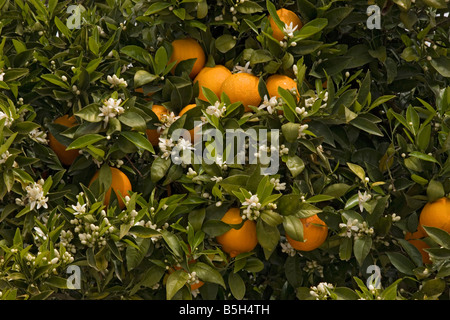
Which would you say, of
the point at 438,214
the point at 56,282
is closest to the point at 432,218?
A: the point at 438,214

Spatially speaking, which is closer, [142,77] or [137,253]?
[137,253]

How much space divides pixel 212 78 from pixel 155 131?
19 centimetres

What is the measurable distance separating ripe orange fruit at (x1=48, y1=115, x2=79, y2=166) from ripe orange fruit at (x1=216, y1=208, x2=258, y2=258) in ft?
1.37

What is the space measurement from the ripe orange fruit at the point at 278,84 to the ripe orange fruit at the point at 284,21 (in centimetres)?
10

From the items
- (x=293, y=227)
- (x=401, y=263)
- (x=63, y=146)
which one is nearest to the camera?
(x=293, y=227)

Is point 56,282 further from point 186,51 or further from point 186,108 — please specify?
point 186,51

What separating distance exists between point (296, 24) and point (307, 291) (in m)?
0.65

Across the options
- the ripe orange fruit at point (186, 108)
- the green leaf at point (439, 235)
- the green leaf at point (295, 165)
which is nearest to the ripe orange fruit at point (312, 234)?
the green leaf at point (295, 165)

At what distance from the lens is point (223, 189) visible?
138cm

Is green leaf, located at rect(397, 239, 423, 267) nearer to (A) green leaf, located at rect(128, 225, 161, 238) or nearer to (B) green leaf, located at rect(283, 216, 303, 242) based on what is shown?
(B) green leaf, located at rect(283, 216, 303, 242)

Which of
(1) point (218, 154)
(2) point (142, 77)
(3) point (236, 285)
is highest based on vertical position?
(2) point (142, 77)

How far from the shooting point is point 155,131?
1.49 metres

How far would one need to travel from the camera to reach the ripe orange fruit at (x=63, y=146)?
4.96 ft

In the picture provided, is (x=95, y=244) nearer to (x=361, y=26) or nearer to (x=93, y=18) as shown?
(x=93, y=18)
